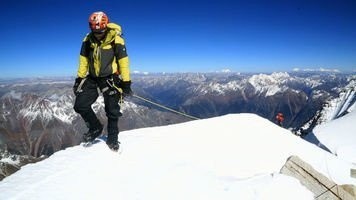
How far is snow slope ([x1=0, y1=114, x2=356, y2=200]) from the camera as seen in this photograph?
775 cm

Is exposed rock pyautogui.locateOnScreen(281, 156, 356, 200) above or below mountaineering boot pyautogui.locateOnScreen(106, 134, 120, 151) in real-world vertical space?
below

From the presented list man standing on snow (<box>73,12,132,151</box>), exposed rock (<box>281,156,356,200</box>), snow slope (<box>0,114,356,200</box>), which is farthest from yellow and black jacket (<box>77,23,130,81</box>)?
exposed rock (<box>281,156,356,200</box>)

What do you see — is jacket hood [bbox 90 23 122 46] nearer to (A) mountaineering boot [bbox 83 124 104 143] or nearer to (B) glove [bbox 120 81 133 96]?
(B) glove [bbox 120 81 133 96]

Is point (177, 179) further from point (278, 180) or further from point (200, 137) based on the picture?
point (200, 137)

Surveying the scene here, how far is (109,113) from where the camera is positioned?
10.9 meters

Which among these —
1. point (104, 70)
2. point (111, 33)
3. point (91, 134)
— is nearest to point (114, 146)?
point (91, 134)

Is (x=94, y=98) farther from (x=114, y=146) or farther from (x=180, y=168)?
(x=180, y=168)

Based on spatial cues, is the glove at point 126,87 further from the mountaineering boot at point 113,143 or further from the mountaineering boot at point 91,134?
the mountaineering boot at point 91,134

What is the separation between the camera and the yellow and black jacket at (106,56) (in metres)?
9.94

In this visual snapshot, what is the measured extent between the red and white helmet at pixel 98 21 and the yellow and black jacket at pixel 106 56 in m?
0.34

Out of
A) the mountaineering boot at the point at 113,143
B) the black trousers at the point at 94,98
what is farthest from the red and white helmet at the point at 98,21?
the mountaineering boot at the point at 113,143

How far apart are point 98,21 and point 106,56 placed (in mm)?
1178

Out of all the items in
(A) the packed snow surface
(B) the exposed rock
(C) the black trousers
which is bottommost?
(A) the packed snow surface

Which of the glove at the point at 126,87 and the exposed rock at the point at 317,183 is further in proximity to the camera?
the glove at the point at 126,87
